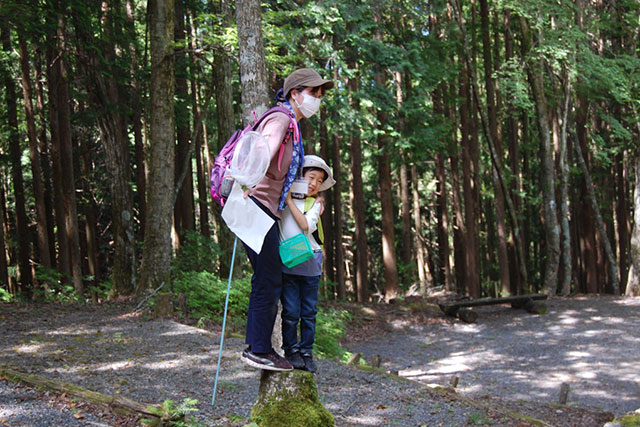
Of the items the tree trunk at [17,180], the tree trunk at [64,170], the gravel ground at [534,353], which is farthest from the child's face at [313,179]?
the tree trunk at [17,180]

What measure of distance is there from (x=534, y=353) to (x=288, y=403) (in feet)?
36.9

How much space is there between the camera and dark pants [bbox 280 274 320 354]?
4492mm

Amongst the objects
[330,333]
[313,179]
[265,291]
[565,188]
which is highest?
[565,188]

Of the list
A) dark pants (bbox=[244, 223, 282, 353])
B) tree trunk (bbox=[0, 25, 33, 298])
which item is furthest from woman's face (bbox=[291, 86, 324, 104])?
tree trunk (bbox=[0, 25, 33, 298])

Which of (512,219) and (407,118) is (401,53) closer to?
(407,118)

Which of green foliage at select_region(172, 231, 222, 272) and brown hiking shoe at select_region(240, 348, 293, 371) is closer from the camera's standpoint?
brown hiking shoe at select_region(240, 348, 293, 371)

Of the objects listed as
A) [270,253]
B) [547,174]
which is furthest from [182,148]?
[270,253]

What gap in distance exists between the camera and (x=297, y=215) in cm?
445

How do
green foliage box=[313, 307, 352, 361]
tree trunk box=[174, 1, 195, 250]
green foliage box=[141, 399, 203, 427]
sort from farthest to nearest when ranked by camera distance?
tree trunk box=[174, 1, 195, 250] → green foliage box=[313, 307, 352, 361] → green foliage box=[141, 399, 203, 427]

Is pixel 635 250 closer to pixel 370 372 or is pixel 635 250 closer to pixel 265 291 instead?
pixel 370 372

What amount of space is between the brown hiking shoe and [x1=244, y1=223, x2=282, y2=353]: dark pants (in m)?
0.04

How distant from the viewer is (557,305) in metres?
19.7

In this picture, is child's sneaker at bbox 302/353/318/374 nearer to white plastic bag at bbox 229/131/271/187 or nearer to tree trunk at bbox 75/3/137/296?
white plastic bag at bbox 229/131/271/187

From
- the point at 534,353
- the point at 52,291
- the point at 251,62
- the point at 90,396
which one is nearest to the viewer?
the point at 90,396
